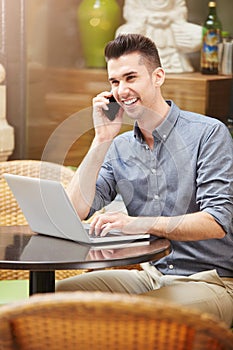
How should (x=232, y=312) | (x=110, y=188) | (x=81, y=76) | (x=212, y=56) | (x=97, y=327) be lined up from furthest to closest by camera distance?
(x=81, y=76), (x=212, y=56), (x=110, y=188), (x=232, y=312), (x=97, y=327)

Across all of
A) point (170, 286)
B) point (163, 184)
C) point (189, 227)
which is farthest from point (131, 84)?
point (170, 286)

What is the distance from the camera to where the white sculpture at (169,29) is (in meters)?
4.27

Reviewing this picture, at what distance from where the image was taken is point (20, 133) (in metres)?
4.68

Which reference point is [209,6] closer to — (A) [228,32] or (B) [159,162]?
(A) [228,32]

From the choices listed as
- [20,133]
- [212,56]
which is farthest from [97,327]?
[20,133]

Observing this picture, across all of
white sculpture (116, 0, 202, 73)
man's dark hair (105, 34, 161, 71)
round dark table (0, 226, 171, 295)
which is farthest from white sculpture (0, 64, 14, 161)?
round dark table (0, 226, 171, 295)

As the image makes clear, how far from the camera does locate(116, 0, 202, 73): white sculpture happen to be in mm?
4273

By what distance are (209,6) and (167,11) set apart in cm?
20

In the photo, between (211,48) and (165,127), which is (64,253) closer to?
(165,127)

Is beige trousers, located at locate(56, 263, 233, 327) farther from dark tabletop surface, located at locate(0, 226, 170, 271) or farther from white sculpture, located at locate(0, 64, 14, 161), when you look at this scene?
white sculpture, located at locate(0, 64, 14, 161)

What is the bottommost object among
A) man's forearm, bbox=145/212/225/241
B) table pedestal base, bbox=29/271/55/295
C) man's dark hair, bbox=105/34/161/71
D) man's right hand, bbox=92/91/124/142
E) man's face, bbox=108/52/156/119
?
table pedestal base, bbox=29/271/55/295

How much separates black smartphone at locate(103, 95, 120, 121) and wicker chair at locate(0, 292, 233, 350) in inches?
55.2

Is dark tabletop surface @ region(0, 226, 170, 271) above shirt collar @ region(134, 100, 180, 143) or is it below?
below

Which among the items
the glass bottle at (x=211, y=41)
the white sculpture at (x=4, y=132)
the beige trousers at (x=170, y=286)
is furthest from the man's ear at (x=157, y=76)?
the white sculpture at (x=4, y=132)
